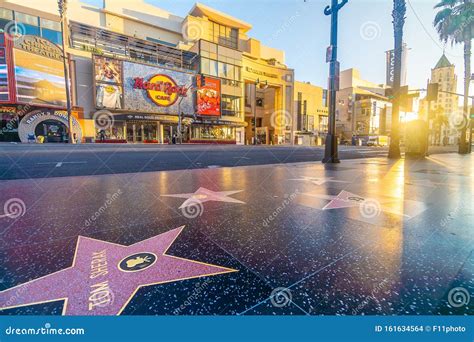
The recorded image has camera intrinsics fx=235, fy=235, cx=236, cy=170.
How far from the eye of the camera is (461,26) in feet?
61.1

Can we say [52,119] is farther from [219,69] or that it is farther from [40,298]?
[40,298]

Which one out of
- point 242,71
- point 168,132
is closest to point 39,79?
point 168,132

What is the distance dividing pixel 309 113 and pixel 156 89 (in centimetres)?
3839

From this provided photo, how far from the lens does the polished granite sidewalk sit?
140 centimetres

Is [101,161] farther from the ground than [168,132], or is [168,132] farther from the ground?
[168,132]

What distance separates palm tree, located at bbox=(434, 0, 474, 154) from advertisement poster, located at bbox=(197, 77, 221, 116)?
2766 centimetres

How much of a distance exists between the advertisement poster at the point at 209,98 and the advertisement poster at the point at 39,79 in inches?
694

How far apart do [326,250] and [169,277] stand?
4.35ft

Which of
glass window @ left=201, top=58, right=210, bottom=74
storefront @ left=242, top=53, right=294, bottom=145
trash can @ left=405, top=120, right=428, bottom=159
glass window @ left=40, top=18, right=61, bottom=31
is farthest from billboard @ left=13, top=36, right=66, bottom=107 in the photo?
trash can @ left=405, top=120, right=428, bottom=159

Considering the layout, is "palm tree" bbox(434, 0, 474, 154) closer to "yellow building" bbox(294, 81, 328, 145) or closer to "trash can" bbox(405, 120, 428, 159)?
"trash can" bbox(405, 120, 428, 159)

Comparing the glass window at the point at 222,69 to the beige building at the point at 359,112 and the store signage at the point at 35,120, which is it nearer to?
the store signage at the point at 35,120

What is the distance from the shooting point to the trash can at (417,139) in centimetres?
1384

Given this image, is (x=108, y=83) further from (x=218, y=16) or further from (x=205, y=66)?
(x=218, y=16)

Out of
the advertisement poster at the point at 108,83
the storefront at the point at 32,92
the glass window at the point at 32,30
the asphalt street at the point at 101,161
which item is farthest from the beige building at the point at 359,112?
the glass window at the point at 32,30
